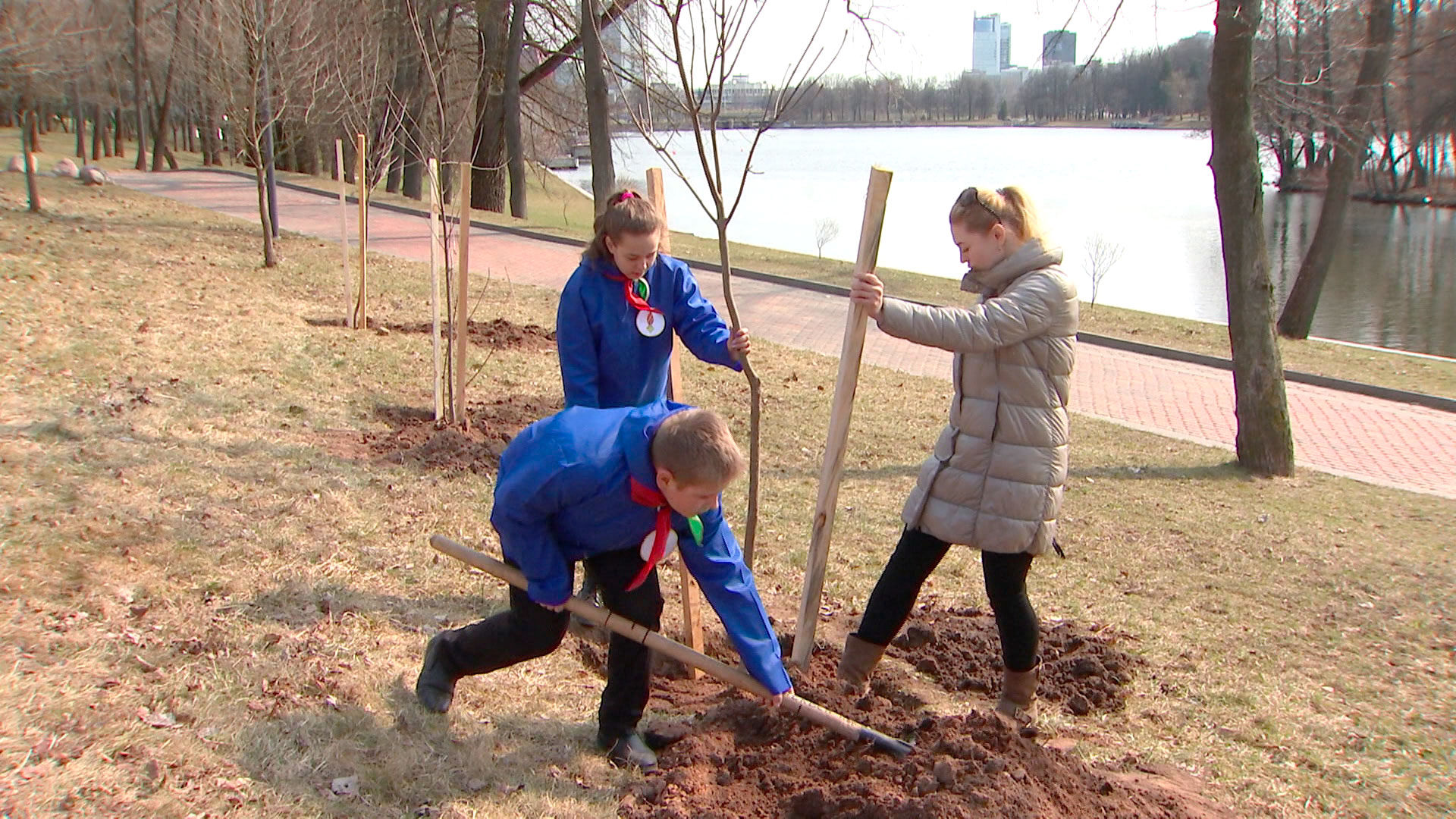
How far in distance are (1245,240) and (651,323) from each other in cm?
552

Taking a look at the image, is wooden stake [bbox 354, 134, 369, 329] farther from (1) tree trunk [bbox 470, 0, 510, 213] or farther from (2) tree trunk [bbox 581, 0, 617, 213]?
(1) tree trunk [bbox 470, 0, 510, 213]

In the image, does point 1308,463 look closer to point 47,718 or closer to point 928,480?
point 928,480

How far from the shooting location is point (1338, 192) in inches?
613

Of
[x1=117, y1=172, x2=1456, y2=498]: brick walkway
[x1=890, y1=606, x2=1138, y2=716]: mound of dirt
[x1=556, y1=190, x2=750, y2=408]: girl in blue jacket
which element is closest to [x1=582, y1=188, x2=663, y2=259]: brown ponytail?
[x1=556, y1=190, x2=750, y2=408]: girl in blue jacket

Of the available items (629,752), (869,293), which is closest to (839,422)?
(869,293)

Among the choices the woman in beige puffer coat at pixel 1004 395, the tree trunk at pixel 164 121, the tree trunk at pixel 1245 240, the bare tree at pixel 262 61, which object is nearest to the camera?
the woman in beige puffer coat at pixel 1004 395

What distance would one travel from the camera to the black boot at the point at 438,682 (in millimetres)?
3307

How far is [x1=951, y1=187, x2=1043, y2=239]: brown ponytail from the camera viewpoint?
325 centimetres

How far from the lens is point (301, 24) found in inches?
580

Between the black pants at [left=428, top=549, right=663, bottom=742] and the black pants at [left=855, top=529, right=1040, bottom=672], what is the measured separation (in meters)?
0.79

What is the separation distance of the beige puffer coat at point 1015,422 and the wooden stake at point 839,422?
0.88 feet

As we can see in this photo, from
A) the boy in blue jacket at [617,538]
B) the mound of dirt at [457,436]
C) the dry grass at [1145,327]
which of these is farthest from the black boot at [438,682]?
the dry grass at [1145,327]

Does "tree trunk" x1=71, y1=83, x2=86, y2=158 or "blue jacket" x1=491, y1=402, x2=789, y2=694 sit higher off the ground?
"tree trunk" x1=71, y1=83, x2=86, y2=158

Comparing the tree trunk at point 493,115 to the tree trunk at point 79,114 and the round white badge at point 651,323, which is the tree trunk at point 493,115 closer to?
the tree trunk at point 79,114
